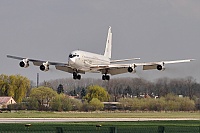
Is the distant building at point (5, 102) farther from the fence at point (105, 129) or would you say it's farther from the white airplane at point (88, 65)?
the fence at point (105, 129)

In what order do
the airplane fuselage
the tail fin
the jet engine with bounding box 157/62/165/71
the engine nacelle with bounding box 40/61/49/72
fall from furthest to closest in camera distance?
the tail fin < the engine nacelle with bounding box 40/61/49/72 < the jet engine with bounding box 157/62/165/71 < the airplane fuselage

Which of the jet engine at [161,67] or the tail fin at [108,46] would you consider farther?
the tail fin at [108,46]

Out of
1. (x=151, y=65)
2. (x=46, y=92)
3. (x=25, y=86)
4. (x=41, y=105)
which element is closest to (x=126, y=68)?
(x=151, y=65)

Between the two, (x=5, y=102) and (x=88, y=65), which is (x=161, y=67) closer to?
(x=88, y=65)

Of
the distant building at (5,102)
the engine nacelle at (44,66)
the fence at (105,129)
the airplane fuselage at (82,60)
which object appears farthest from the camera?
the distant building at (5,102)

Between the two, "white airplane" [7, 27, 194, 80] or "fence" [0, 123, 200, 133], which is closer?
"fence" [0, 123, 200, 133]

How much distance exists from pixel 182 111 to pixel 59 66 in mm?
25756

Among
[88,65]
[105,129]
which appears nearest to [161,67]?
[88,65]

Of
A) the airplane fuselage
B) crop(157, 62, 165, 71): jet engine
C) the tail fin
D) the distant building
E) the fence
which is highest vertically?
the tail fin

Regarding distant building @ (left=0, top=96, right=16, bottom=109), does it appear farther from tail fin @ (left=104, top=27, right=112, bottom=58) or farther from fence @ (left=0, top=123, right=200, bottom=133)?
fence @ (left=0, top=123, right=200, bottom=133)

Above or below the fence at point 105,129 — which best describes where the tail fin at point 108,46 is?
above

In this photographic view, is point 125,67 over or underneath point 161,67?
over

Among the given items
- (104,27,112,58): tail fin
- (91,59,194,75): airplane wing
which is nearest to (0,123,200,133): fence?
(91,59,194,75): airplane wing

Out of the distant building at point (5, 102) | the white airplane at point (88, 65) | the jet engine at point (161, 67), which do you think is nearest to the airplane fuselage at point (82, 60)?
the white airplane at point (88, 65)
